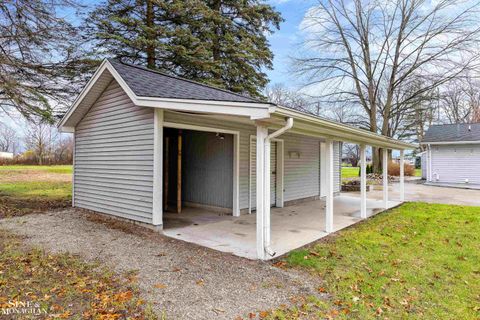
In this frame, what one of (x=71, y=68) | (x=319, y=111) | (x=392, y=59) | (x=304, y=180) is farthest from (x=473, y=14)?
(x=71, y=68)

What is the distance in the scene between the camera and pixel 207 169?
8.43 m

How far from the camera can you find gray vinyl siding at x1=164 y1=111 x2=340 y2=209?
6898 mm

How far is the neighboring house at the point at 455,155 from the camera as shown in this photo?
1619cm

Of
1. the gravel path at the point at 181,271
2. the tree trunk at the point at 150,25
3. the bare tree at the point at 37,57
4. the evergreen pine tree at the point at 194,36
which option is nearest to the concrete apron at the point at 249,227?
the gravel path at the point at 181,271

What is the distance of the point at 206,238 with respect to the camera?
5.59 metres

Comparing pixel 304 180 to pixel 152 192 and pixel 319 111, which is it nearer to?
pixel 152 192

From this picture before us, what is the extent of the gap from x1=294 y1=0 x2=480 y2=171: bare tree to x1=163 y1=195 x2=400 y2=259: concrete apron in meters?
15.0

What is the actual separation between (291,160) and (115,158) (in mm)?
5295

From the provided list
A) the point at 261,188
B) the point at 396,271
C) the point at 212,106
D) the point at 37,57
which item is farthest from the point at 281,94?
the point at 396,271

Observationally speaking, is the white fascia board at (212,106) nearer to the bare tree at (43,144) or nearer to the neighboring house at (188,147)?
the neighboring house at (188,147)

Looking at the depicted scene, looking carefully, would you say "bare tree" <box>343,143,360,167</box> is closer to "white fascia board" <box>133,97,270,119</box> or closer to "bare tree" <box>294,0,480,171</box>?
"bare tree" <box>294,0,480,171</box>

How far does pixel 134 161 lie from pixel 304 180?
6.04 metres

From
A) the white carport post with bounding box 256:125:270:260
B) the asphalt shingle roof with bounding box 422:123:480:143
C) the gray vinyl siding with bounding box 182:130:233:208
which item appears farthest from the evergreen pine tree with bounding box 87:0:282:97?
the white carport post with bounding box 256:125:270:260

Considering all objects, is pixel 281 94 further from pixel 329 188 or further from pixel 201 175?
pixel 329 188
